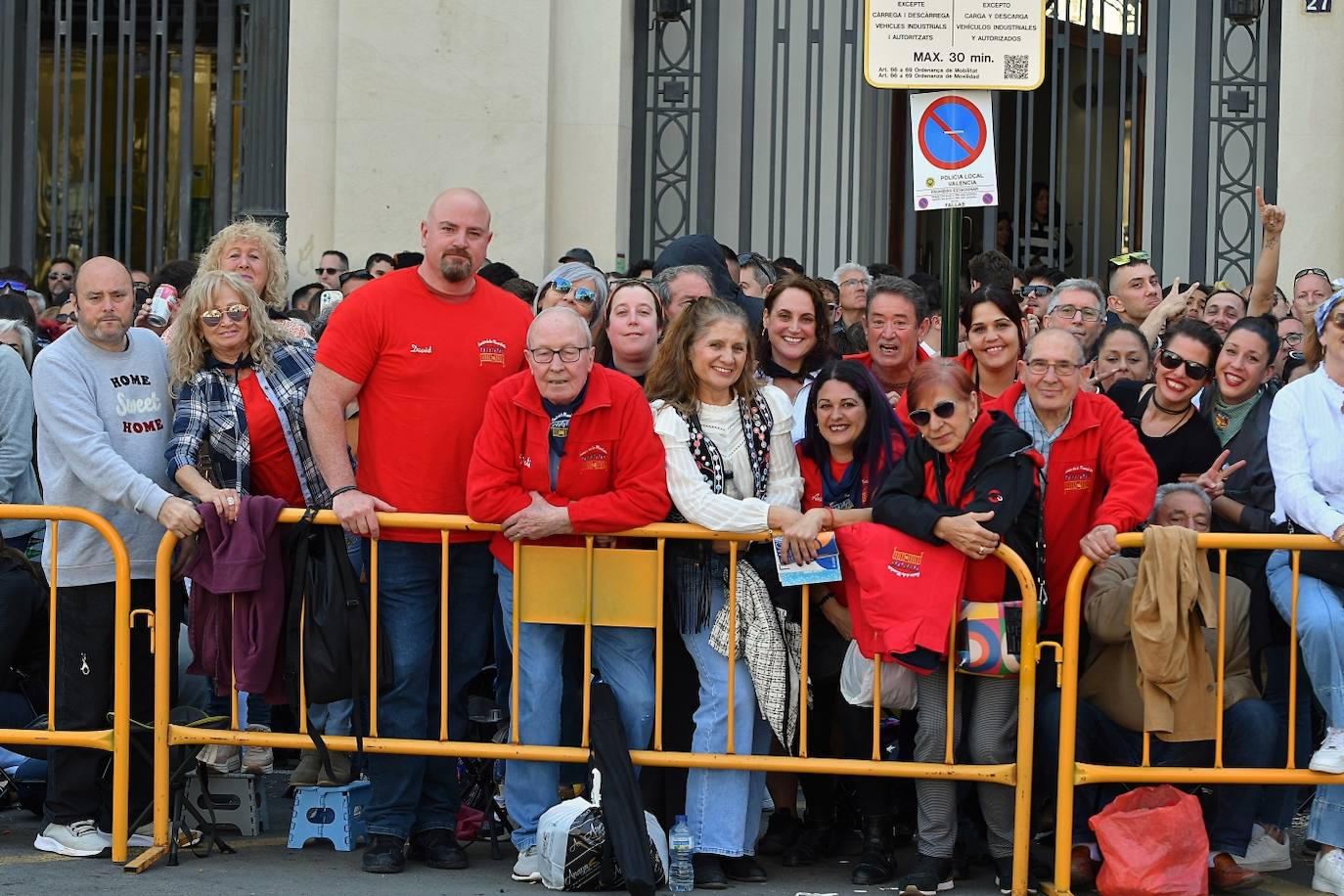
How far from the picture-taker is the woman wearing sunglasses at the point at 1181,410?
7371mm

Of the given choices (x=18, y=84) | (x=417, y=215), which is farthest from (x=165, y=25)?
(x=417, y=215)

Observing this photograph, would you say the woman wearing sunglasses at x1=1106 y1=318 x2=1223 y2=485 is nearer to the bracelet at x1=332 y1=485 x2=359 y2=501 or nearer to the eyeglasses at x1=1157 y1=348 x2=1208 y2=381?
the eyeglasses at x1=1157 y1=348 x2=1208 y2=381

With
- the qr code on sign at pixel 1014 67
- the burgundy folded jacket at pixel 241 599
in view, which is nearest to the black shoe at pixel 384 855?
the burgundy folded jacket at pixel 241 599

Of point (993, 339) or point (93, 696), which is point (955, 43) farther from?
point (93, 696)

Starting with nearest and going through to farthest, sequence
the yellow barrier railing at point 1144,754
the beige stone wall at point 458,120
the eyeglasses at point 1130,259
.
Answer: the yellow barrier railing at point 1144,754 < the eyeglasses at point 1130,259 < the beige stone wall at point 458,120

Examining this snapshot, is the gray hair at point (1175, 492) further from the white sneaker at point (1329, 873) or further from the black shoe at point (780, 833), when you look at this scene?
the black shoe at point (780, 833)

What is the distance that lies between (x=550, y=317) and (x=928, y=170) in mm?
1853

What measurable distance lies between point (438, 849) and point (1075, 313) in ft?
13.4

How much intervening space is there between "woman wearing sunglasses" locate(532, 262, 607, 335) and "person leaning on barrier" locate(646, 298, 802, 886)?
112 cm

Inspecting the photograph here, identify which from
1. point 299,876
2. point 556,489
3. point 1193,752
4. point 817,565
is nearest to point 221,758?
point 299,876

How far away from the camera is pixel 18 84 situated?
46.8ft

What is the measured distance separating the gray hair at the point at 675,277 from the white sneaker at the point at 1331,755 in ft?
9.99

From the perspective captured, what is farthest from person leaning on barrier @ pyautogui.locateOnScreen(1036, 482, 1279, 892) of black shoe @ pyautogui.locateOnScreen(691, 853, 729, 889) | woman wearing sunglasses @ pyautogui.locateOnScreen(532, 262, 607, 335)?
woman wearing sunglasses @ pyautogui.locateOnScreen(532, 262, 607, 335)

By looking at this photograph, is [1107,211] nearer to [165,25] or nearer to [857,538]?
[165,25]
